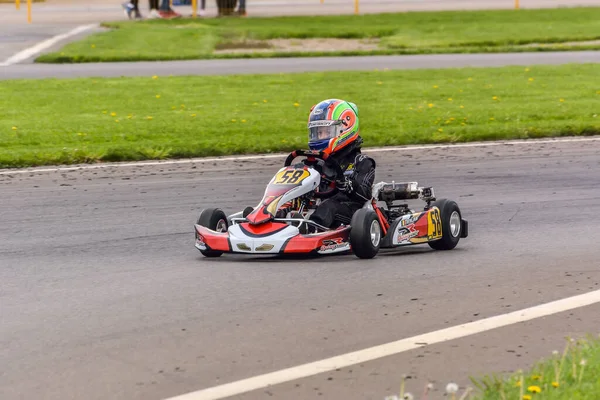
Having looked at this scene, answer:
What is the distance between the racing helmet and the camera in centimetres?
849

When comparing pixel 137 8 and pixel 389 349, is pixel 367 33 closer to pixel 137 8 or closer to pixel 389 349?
pixel 137 8

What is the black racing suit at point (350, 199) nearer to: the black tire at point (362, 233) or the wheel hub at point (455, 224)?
the black tire at point (362, 233)

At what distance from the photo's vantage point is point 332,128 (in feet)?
27.8

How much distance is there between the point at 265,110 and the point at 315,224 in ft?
27.5

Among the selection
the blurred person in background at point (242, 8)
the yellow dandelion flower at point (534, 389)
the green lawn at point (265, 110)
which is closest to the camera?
the yellow dandelion flower at point (534, 389)

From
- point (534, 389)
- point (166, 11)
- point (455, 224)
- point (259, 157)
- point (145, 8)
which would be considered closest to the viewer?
point (534, 389)

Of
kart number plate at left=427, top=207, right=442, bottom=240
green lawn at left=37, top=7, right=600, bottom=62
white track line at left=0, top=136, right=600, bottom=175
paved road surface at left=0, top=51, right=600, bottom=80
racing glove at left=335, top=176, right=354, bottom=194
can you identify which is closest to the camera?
racing glove at left=335, top=176, right=354, bottom=194

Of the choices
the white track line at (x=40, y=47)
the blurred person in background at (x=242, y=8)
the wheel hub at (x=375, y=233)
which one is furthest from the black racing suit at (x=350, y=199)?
the blurred person in background at (x=242, y=8)

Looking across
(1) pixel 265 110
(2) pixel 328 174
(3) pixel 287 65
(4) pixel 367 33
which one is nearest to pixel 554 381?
(2) pixel 328 174

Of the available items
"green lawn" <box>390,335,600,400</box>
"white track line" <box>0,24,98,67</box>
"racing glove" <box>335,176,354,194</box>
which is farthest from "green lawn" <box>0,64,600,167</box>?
"green lawn" <box>390,335,600,400</box>

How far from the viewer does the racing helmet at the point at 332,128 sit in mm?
8492

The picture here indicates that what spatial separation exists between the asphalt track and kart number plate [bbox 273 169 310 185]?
1.82ft

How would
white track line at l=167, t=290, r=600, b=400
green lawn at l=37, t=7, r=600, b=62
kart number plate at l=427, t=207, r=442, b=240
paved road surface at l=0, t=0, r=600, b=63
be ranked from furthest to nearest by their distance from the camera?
paved road surface at l=0, t=0, r=600, b=63
green lawn at l=37, t=7, r=600, b=62
kart number plate at l=427, t=207, r=442, b=240
white track line at l=167, t=290, r=600, b=400

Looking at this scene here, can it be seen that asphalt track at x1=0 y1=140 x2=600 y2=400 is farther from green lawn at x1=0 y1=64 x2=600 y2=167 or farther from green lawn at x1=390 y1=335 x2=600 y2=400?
green lawn at x1=0 y1=64 x2=600 y2=167
